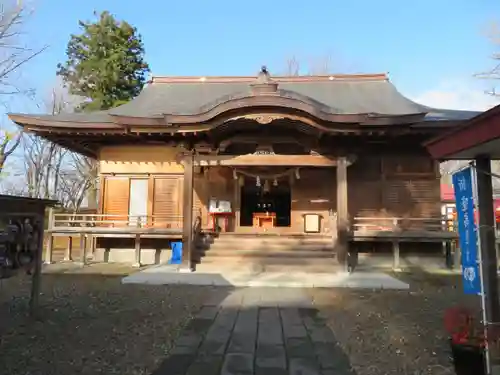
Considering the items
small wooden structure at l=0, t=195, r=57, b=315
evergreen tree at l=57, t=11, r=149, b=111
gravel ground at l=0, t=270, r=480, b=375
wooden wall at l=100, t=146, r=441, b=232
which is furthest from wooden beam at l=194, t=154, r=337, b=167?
evergreen tree at l=57, t=11, r=149, b=111

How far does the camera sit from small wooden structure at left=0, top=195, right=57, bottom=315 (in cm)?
517

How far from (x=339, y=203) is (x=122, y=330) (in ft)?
22.7

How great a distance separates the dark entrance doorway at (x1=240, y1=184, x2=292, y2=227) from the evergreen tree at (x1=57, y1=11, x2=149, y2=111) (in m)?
15.5

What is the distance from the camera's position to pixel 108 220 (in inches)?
526

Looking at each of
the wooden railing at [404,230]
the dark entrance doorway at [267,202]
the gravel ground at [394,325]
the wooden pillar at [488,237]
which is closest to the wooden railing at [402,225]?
the wooden railing at [404,230]

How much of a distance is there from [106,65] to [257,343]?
26.1m

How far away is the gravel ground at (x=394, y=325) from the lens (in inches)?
168

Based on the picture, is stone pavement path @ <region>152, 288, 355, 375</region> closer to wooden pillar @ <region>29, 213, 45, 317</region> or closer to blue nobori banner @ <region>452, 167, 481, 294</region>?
blue nobori banner @ <region>452, 167, 481, 294</region>

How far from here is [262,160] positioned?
10781mm

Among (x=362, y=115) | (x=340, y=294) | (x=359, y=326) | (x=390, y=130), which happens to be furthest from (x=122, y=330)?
(x=390, y=130)

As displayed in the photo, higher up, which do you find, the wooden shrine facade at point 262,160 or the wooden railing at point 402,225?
the wooden shrine facade at point 262,160

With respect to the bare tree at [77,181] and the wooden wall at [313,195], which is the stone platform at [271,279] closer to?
the wooden wall at [313,195]

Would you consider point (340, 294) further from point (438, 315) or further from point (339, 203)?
point (339, 203)

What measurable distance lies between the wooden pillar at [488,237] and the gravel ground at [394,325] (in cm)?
82
